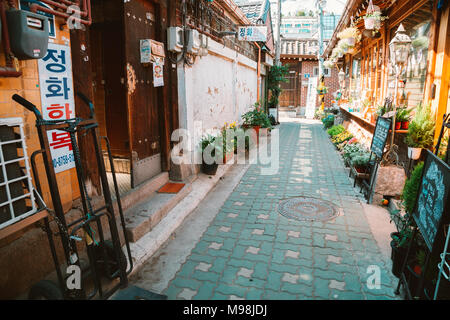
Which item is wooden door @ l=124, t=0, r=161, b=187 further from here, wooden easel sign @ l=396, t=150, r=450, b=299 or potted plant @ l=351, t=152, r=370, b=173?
potted plant @ l=351, t=152, r=370, b=173

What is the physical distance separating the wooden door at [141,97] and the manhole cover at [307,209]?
2.54 metres

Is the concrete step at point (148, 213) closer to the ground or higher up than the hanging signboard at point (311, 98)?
closer to the ground

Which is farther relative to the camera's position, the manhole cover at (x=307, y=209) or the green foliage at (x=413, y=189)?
the manhole cover at (x=307, y=209)

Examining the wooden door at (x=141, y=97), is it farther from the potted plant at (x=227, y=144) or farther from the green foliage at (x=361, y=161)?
the green foliage at (x=361, y=161)

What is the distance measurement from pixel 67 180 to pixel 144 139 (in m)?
2.02

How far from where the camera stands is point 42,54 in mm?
2922

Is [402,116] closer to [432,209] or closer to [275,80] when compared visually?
[432,209]

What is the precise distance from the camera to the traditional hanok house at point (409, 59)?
498 centimetres

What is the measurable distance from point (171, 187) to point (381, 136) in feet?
13.5

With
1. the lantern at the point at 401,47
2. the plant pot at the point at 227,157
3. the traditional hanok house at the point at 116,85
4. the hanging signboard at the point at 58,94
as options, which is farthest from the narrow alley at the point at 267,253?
the lantern at the point at 401,47

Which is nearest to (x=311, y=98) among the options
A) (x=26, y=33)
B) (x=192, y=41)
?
(x=192, y=41)

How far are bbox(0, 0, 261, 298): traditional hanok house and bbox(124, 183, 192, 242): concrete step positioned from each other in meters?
0.03

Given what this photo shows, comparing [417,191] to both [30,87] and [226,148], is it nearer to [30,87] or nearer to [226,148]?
[30,87]

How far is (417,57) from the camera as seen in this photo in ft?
20.5
